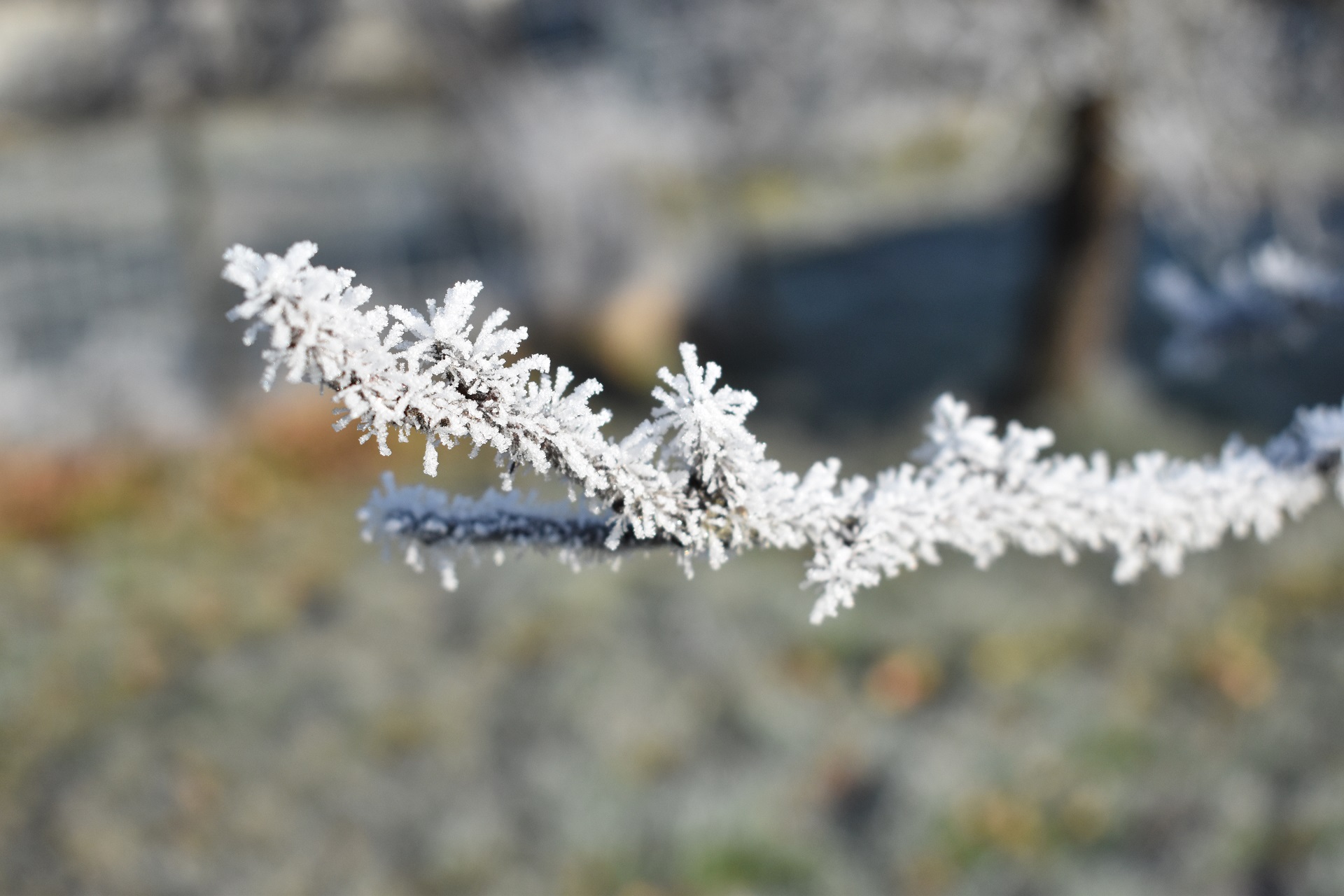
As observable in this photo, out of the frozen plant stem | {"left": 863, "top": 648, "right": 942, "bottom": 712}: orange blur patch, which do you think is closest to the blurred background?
{"left": 863, "top": 648, "right": 942, "bottom": 712}: orange blur patch

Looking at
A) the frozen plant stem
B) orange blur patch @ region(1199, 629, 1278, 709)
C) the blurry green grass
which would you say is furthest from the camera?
orange blur patch @ region(1199, 629, 1278, 709)

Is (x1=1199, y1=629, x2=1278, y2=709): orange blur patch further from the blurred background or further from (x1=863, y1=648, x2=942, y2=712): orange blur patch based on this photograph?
(x1=863, y1=648, x2=942, y2=712): orange blur patch

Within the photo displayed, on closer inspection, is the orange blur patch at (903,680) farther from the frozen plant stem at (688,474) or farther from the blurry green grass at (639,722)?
the frozen plant stem at (688,474)

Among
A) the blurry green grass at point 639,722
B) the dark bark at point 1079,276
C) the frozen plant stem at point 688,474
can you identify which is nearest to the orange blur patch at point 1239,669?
the blurry green grass at point 639,722

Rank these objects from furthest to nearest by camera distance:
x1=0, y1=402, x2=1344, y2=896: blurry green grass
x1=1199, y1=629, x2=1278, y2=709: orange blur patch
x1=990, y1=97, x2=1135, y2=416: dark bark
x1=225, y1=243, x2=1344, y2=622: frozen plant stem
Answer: x1=990, y1=97, x2=1135, y2=416: dark bark
x1=1199, y1=629, x2=1278, y2=709: orange blur patch
x1=0, y1=402, x2=1344, y2=896: blurry green grass
x1=225, y1=243, x2=1344, y2=622: frozen plant stem

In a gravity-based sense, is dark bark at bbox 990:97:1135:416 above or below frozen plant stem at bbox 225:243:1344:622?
above

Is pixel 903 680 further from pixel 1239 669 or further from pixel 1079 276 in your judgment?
pixel 1079 276
